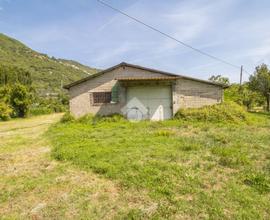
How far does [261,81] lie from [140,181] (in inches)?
1086

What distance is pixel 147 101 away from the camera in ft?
51.6

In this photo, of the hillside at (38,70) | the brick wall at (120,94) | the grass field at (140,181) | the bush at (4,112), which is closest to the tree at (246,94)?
the brick wall at (120,94)

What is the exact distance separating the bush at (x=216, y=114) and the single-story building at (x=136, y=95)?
0.97 m

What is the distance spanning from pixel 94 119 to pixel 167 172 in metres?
10.3

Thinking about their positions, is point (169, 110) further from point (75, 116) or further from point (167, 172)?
point (167, 172)

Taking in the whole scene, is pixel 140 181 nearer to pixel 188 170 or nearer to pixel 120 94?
pixel 188 170

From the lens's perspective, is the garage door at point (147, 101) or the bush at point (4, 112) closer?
the garage door at point (147, 101)

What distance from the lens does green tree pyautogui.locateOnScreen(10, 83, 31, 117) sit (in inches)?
1240

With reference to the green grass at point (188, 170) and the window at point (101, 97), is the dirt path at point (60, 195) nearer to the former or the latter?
the green grass at point (188, 170)

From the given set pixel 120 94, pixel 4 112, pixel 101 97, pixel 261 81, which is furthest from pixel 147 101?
pixel 4 112

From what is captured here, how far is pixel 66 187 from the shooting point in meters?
4.96

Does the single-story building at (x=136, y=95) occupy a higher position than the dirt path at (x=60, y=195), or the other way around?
the single-story building at (x=136, y=95)

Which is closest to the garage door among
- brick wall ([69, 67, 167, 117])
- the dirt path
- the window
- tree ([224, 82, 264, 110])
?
brick wall ([69, 67, 167, 117])

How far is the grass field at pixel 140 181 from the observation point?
3.90 meters
